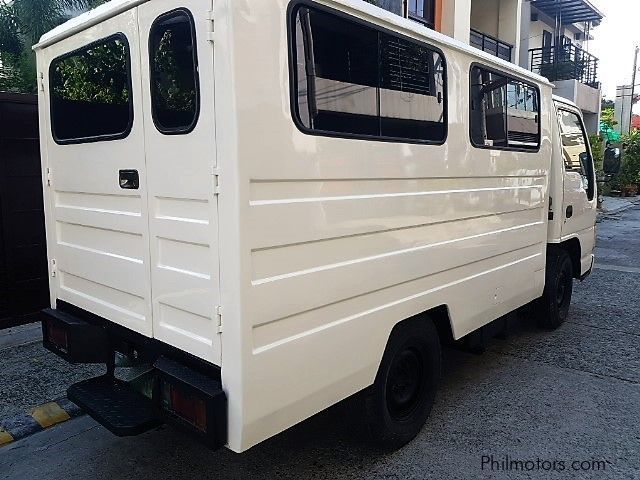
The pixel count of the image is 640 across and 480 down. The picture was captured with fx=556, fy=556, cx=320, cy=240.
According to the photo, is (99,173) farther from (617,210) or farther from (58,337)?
(617,210)

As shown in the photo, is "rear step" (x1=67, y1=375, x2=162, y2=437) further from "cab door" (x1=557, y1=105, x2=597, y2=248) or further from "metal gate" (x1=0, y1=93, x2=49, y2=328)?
"cab door" (x1=557, y1=105, x2=597, y2=248)

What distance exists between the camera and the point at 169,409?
2479 millimetres

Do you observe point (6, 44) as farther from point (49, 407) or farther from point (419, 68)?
Result: point (419, 68)

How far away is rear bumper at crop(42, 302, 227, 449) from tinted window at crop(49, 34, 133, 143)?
1.05 m

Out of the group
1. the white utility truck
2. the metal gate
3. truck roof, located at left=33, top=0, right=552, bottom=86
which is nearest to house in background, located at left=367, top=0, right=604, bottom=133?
the metal gate

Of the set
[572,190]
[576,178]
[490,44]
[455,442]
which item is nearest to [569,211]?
[572,190]

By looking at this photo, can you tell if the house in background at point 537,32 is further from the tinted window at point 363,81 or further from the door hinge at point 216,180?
the door hinge at point 216,180

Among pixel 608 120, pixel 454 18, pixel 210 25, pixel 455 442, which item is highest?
pixel 454 18

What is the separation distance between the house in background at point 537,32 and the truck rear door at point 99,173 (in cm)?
879

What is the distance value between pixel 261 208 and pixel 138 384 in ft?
4.50

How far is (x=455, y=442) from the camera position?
339 cm

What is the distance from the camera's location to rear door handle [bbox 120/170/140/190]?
2.69 meters

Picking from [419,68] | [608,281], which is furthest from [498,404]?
[608,281]

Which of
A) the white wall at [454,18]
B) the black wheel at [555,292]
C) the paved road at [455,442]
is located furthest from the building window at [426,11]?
the paved road at [455,442]
